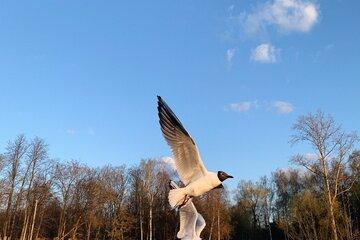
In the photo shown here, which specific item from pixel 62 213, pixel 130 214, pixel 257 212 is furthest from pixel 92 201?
pixel 257 212

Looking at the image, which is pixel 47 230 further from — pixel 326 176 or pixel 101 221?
pixel 326 176

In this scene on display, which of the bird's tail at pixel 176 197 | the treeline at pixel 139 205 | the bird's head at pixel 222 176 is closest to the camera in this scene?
the bird's head at pixel 222 176

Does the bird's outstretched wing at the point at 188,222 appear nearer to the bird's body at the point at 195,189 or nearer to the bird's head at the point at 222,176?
the bird's body at the point at 195,189

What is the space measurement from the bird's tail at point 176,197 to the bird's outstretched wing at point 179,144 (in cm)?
47

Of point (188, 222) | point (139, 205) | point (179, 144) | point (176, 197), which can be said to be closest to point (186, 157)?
point (179, 144)

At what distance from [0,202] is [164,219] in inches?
689

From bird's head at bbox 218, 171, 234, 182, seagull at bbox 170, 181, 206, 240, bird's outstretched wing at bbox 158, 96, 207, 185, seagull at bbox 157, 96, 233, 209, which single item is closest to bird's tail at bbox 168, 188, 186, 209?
seagull at bbox 157, 96, 233, 209

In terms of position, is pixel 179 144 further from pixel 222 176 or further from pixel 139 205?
pixel 139 205

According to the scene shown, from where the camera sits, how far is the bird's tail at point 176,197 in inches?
373

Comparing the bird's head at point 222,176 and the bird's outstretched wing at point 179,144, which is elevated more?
the bird's outstretched wing at point 179,144

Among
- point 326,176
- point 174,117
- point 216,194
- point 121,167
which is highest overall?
point 121,167

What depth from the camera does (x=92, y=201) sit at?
125 ft

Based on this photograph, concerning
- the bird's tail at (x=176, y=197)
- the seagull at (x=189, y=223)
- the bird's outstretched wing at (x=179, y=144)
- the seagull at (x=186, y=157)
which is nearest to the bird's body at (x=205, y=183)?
the seagull at (x=186, y=157)

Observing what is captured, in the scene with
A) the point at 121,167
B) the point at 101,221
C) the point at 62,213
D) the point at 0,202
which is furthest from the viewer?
the point at 121,167
